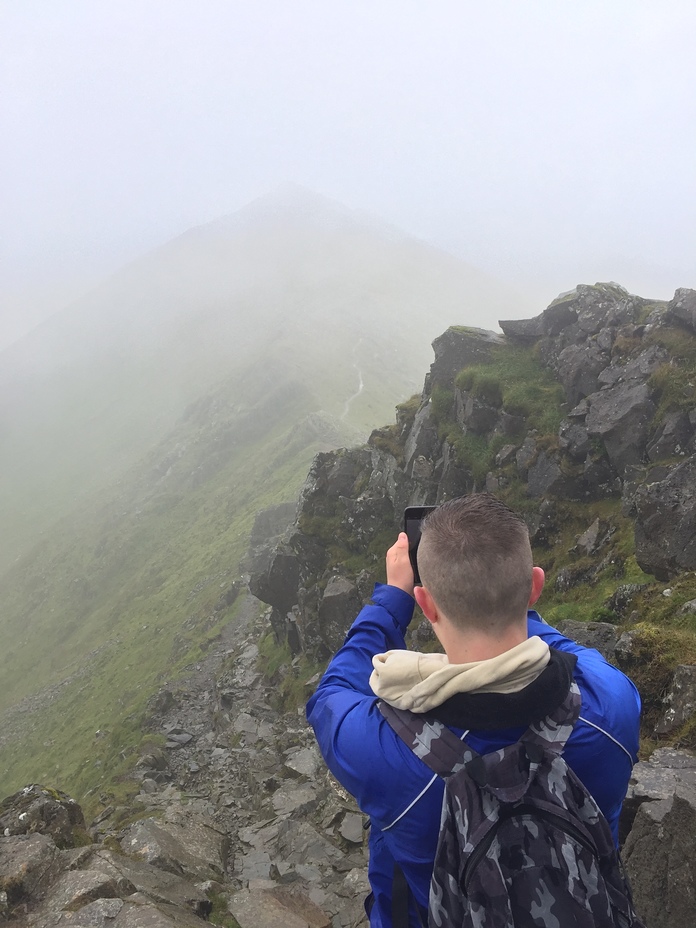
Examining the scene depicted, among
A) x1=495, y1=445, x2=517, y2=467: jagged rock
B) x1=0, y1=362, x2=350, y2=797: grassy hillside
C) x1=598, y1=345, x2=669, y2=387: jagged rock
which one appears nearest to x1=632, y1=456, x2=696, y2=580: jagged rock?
x1=598, y1=345, x2=669, y2=387: jagged rock

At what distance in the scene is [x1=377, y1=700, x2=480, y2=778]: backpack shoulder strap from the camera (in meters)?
3.15

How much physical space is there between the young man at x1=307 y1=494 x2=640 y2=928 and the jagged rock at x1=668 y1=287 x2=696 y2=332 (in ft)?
84.4

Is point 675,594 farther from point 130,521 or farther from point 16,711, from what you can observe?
point 130,521

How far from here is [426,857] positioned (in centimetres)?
350

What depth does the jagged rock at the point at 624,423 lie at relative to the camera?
76.3 ft

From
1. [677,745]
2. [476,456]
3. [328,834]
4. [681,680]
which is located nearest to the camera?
[677,745]

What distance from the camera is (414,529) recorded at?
4.75 m

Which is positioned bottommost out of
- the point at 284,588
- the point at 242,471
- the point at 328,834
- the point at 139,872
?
the point at 242,471

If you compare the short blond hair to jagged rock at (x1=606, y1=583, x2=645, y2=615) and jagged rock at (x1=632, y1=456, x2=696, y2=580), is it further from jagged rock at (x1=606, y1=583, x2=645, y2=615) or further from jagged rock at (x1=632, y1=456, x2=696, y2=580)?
jagged rock at (x1=632, y1=456, x2=696, y2=580)

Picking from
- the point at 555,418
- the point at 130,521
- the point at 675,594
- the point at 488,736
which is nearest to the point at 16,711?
the point at 130,521

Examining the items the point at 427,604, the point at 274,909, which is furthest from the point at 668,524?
the point at 274,909

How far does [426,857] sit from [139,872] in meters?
17.1

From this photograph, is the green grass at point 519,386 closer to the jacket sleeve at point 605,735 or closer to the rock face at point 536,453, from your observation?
the rock face at point 536,453

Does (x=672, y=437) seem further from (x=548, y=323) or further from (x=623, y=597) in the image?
(x=548, y=323)
